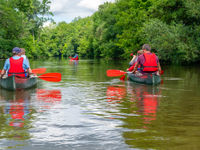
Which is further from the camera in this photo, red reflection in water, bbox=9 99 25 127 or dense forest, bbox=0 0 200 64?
dense forest, bbox=0 0 200 64

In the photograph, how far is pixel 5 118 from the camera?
19.4ft

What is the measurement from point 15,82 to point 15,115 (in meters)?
4.22

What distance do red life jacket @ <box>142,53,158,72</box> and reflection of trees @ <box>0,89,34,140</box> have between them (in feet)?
14.3

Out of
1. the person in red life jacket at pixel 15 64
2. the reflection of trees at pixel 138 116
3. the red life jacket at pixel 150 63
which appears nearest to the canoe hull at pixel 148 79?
the red life jacket at pixel 150 63

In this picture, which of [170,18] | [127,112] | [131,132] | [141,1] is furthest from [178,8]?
[131,132]

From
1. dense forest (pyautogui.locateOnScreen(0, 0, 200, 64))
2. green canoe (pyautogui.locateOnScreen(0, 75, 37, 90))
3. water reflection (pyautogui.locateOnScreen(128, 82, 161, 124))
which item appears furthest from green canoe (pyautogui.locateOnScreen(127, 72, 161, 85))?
dense forest (pyautogui.locateOnScreen(0, 0, 200, 64))

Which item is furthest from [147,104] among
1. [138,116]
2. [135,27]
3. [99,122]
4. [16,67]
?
[135,27]

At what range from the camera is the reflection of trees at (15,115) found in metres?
4.79

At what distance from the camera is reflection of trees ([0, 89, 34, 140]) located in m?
4.79

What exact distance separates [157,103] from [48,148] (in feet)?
14.1

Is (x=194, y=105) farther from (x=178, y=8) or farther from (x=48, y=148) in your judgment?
(x=178, y=8)

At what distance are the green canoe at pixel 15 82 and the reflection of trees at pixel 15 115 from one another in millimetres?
513

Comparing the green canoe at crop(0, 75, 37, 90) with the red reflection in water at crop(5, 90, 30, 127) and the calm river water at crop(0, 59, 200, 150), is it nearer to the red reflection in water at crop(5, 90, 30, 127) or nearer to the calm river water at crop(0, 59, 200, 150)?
the red reflection in water at crop(5, 90, 30, 127)

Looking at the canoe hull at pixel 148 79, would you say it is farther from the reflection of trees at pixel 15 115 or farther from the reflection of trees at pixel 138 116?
the reflection of trees at pixel 15 115
